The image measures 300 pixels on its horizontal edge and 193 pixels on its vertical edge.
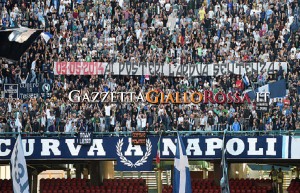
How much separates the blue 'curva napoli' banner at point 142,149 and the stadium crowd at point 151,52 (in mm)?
1566

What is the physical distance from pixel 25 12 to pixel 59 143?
450 inches

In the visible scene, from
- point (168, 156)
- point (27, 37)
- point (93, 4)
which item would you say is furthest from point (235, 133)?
point (93, 4)

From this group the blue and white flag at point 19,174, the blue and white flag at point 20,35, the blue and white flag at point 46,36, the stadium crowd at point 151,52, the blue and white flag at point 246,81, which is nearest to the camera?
the blue and white flag at point 19,174

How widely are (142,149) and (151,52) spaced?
30.0ft

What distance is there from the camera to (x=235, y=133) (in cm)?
4056

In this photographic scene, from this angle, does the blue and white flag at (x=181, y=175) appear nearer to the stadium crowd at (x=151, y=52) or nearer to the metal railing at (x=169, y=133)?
the metal railing at (x=169, y=133)

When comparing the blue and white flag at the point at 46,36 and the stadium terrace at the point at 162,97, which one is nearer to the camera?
the stadium terrace at the point at 162,97

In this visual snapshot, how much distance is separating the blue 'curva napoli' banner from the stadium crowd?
1.57 meters

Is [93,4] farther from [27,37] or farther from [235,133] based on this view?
[235,133]

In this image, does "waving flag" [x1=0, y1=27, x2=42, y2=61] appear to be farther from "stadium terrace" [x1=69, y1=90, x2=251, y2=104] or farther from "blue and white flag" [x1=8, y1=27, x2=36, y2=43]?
"stadium terrace" [x1=69, y1=90, x2=251, y2=104]

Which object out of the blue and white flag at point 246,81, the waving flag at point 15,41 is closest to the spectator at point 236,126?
the blue and white flag at point 246,81

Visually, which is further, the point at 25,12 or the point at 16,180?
the point at 25,12

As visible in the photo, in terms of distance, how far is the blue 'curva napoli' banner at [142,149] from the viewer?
39906 millimetres

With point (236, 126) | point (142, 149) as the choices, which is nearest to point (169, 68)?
point (236, 126)
